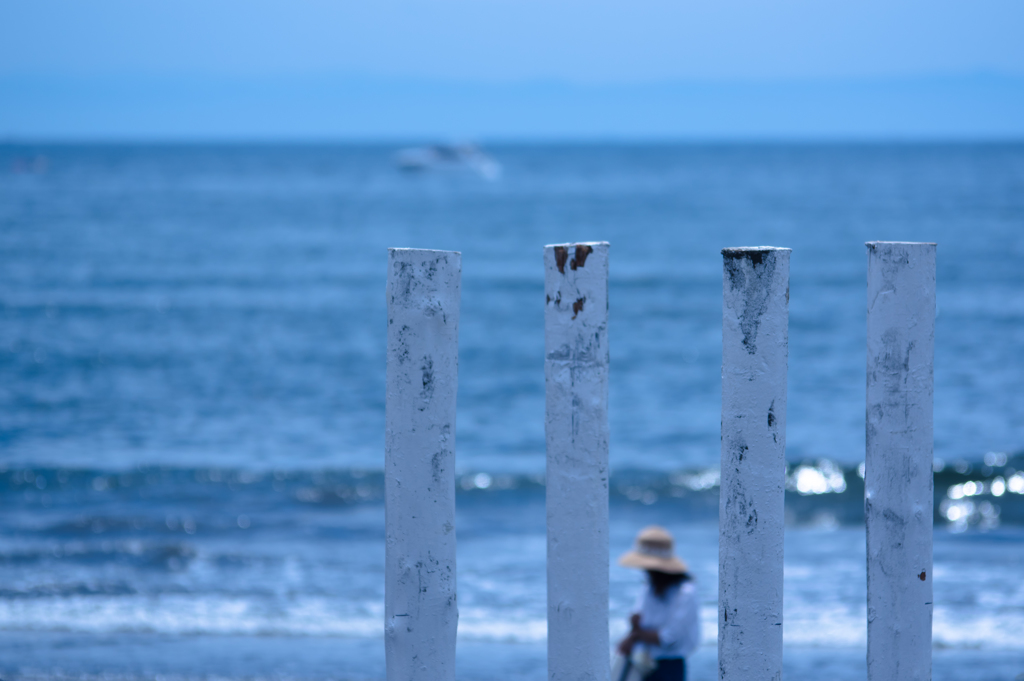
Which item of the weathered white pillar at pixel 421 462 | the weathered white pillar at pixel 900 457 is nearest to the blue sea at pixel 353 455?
the weathered white pillar at pixel 421 462

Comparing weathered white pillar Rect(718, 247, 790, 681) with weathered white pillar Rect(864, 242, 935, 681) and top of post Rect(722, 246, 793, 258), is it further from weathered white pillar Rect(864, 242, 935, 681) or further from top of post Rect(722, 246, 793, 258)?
weathered white pillar Rect(864, 242, 935, 681)

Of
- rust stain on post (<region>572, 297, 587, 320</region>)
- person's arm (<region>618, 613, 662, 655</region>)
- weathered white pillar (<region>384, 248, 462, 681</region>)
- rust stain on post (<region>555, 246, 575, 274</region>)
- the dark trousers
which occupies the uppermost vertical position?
rust stain on post (<region>555, 246, 575, 274</region>)

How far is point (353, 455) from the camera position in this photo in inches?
615

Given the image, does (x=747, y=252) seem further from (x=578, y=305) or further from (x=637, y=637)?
(x=637, y=637)

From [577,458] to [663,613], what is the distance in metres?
2.84

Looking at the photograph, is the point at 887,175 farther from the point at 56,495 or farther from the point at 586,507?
the point at 586,507

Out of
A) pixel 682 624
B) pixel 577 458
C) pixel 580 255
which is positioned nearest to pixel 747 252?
pixel 580 255

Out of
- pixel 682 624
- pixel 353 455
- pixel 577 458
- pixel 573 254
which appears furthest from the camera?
pixel 353 455

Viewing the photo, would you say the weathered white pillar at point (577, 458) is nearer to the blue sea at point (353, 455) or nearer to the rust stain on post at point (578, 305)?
the rust stain on post at point (578, 305)

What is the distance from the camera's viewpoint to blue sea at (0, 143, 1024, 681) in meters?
8.57

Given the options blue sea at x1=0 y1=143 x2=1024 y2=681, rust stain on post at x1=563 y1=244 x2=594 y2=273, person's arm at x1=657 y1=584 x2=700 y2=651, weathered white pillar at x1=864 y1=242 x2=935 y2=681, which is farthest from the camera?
blue sea at x1=0 y1=143 x2=1024 y2=681

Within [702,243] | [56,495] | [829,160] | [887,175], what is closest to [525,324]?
[56,495]

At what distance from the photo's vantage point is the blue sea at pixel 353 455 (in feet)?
28.1

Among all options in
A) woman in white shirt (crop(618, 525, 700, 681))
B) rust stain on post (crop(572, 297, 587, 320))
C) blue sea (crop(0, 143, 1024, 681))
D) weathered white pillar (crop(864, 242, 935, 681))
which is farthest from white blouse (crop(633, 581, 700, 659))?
Answer: rust stain on post (crop(572, 297, 587, 320))
